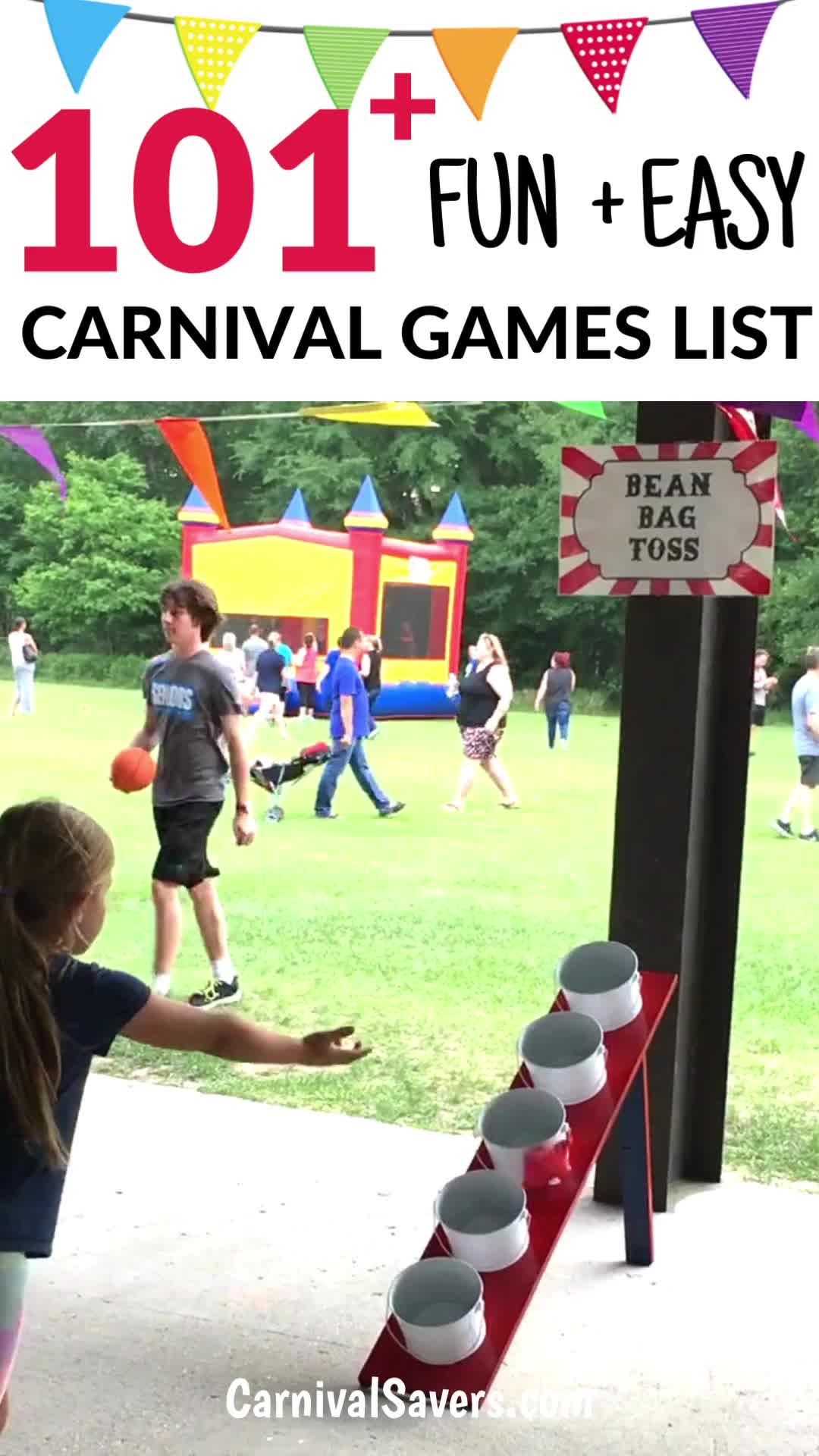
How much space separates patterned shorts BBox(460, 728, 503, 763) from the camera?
827cm

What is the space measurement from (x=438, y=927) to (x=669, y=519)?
12.3ft

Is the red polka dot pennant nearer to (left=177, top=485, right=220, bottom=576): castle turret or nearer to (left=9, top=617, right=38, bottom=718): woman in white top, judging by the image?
(left=9, top=617, right=38, bottom=718): woman in white top

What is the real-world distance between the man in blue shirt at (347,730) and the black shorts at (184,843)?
3663 millimetres

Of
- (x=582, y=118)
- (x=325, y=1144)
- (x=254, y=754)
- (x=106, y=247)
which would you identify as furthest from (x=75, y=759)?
(x=325, y=1144)

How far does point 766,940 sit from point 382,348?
10.9m

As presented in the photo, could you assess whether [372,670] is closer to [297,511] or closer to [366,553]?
[366,553]

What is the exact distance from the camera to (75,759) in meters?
10.5

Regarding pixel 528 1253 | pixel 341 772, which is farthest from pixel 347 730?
pixel 528 1253

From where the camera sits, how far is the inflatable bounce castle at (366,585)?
42.4 ft

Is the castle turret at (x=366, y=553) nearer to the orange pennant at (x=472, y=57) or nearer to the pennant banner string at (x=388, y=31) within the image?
the pennant banner string at (x=388, y=31)

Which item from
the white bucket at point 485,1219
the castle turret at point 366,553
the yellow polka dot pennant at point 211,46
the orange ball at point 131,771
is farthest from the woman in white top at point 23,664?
the white bucket at point 485,1219

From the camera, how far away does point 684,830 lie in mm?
2609

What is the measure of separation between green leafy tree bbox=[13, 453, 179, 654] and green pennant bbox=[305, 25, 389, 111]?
985cm

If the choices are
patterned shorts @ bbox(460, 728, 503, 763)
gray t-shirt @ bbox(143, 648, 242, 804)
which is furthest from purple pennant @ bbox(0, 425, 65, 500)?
patterned shorts @ bbox(460, 728, 503, 763)
